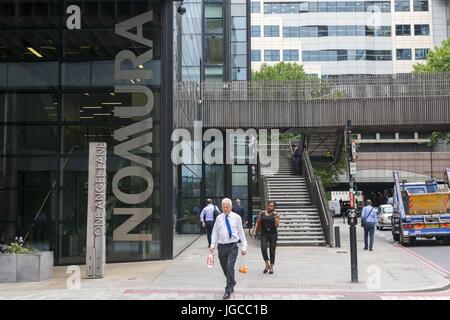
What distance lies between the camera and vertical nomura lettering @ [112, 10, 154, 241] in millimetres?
16578

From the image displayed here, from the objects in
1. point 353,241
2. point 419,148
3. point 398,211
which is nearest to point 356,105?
point 398,211

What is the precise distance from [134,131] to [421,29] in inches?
2861

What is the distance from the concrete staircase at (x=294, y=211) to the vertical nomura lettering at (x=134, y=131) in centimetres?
772

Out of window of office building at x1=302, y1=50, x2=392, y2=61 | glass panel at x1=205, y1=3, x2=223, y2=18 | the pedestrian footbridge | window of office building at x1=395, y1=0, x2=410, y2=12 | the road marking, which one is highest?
window of office building at x1=395, y1=0, x2=410, y2=12

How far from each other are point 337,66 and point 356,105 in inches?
2222

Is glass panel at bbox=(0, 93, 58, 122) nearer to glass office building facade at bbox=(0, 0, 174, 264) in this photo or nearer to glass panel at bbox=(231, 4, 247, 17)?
glass office building facade at bbox=(0, 0, 174, 264)

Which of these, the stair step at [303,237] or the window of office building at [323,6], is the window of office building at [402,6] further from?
the stair step at [303,237]

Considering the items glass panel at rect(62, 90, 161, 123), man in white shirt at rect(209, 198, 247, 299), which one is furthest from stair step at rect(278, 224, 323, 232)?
man in white shirt at rect(209, 198, 247, 299)

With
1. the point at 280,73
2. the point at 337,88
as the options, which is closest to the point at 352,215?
the point at 337,88

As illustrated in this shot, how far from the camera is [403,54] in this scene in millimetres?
81188

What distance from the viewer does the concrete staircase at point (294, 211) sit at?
2300 centimetres

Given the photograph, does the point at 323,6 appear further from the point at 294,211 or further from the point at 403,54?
the point at 294,211

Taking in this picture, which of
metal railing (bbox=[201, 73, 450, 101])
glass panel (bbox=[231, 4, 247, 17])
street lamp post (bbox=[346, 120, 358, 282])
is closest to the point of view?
street lamp post (bbox=[346, 120, 358, 282])

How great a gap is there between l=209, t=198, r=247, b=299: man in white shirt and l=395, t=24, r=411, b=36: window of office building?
7662 cm
